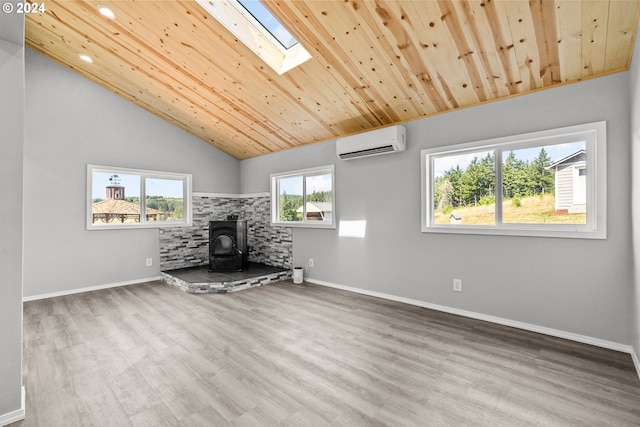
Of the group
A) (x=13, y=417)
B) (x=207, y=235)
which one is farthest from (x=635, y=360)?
(x=207, y=235)

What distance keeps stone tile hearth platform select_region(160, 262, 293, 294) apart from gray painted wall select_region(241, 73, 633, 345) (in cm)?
92

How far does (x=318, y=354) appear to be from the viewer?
97.7 inches

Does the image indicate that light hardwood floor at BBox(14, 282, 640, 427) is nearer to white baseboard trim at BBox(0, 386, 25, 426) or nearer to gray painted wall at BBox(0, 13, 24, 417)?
white baseboard trim at BBox(0, 386, 25, 426)

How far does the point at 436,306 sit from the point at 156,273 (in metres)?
4.59

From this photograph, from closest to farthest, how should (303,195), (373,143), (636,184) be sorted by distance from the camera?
(636,184) < (373,143) < (303,195)

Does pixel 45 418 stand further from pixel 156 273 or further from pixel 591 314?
pixel 591 314

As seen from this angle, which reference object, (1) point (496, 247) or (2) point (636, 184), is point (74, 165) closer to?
(1) point (496, 247)

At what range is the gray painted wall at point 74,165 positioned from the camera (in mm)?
4051

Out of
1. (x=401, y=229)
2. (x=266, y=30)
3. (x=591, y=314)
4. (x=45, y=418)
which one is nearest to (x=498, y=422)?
(x=591, y=314)

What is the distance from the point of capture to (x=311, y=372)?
2.20 m

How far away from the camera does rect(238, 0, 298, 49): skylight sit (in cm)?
297

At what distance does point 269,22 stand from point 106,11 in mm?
1642

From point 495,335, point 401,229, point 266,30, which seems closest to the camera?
point 495,335

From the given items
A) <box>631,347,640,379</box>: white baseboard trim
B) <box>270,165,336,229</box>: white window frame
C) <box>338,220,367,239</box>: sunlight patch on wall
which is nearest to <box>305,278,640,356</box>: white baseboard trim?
<box>631,347,640,379</box>: white baseboard trim
